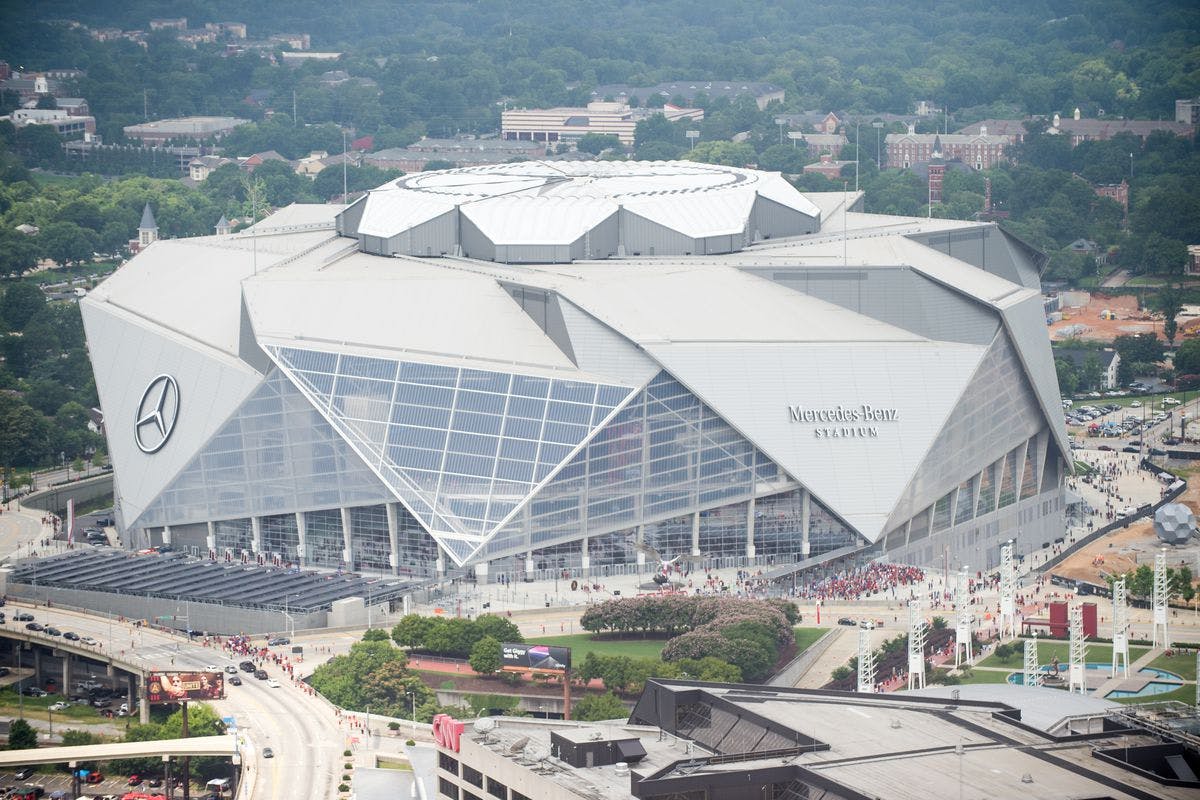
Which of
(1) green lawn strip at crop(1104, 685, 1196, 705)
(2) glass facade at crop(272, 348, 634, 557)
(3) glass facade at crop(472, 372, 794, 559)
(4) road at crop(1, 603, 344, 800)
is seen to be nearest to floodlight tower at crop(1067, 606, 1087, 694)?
(1) green lawn strip at crop(1104, 685, 1196, 705)

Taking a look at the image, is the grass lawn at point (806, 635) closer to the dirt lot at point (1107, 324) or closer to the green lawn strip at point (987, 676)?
the green lawn strip at point (987, 676)

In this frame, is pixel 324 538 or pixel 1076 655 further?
pixel 324 538

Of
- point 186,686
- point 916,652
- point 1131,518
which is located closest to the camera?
point 916,652

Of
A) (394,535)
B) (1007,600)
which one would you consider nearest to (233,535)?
(394,535)

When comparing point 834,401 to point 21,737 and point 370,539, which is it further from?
point 21,737

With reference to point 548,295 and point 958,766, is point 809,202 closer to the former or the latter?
point 548,295
